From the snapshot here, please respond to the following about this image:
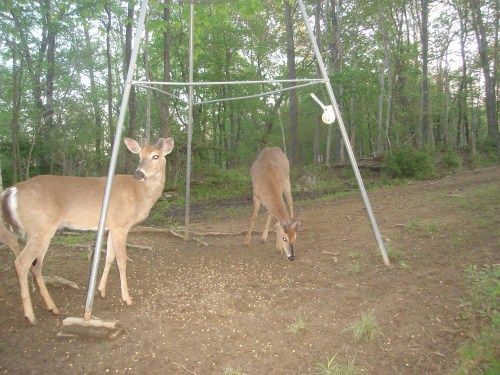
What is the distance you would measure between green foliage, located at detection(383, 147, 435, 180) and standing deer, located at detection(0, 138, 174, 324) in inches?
477

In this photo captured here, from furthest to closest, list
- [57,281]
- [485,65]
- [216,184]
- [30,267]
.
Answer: [485,65]
[216,184]
[57,281]
[30,267]

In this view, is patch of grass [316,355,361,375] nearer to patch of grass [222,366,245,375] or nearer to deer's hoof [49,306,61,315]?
patch of grass [222,366,245,375]

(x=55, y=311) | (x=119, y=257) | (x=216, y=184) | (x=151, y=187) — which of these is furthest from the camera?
(x=216, y=184)

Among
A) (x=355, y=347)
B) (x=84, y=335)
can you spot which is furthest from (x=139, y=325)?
(x=355, y=347)

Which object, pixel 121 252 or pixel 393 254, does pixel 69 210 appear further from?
pixel 393 254

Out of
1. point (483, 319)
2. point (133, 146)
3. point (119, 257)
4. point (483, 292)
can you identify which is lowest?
point (483, 319)

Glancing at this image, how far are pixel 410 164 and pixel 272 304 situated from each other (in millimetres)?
12491

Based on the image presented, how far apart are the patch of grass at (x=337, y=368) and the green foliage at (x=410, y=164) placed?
42.3 feet

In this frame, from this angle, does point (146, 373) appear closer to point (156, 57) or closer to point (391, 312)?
point (391, 312)

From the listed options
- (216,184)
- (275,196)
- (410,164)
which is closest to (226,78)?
(216,184)

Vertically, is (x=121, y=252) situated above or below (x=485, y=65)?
below

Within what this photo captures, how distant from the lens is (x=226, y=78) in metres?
23.0

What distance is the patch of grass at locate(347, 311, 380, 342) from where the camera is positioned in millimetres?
3086

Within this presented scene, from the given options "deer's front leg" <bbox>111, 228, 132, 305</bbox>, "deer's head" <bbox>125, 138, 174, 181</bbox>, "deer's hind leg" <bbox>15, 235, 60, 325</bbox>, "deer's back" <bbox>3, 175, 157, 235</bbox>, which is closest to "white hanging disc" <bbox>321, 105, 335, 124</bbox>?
"deer's head" <bbox>125, 138, 174, 181</bbox>
